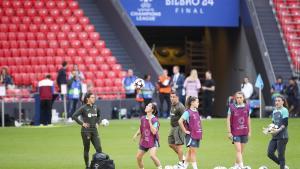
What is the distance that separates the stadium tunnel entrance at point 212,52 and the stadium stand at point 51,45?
6.79 meters

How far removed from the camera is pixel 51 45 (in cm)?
3912

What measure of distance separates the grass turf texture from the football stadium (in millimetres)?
58

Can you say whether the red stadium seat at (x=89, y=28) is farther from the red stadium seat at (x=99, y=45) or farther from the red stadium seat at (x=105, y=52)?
the red stadium seat at (x=105, y=52)

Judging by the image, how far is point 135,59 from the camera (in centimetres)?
3975

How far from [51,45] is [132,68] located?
369 cm

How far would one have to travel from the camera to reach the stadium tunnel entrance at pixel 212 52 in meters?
43.2

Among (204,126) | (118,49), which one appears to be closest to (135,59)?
(118,49)

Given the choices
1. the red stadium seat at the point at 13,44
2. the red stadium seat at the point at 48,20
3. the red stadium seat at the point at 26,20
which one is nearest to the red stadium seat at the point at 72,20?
the red stadium seat at the point at 48,20

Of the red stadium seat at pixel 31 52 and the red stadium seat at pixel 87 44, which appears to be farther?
the red stadium seat at pixel 87 44

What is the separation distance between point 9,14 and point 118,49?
511 centimetres

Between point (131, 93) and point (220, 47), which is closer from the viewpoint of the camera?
point (131, 93)

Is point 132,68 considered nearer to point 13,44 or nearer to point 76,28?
point 76,28

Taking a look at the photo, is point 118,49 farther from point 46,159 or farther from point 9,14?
point 46,159

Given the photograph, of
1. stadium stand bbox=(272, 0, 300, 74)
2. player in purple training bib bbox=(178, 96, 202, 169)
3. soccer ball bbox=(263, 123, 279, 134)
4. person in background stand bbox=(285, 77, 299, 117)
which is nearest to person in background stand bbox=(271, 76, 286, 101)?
person in background stand bbox=(285, 77, 299, 117)
